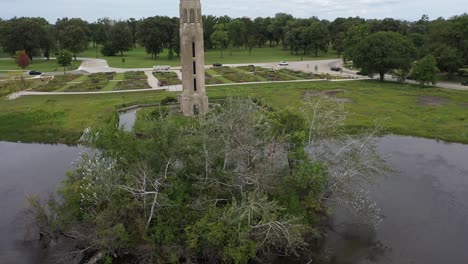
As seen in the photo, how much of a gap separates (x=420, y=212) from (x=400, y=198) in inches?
83.6

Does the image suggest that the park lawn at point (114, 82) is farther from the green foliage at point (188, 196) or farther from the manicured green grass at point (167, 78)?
the green foliage at point (188, 196)

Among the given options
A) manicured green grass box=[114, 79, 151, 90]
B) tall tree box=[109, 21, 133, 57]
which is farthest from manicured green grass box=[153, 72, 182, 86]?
tall tree box=[109, 21, 133, 57]

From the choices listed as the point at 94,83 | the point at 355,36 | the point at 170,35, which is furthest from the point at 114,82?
the point at 355,36

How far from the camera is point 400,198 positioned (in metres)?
29.6

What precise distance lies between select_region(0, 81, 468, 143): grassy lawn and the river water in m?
3.26

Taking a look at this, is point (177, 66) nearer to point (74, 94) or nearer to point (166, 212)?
point (74, 94)

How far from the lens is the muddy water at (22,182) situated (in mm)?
23859

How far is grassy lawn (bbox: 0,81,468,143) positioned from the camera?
45406 mm

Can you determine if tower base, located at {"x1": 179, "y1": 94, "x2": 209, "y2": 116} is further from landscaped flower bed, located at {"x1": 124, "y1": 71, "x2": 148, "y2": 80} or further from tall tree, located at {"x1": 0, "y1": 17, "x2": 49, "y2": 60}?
tall tree, located at {"x1": 0, "y1": 17, "x2": 49, "y2": 60}

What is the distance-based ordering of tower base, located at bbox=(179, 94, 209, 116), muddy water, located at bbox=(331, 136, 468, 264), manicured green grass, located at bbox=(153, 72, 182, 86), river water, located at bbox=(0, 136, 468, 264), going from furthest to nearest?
manicured green grass, located at bbox=(153, 72, 182, 86)
tower base, located at bbox=(179, 94, 209, 116)
river water, located at bbox=(0, 136, 468, 264)
muddy water, located at bbox=(331, 136, 468, 264)

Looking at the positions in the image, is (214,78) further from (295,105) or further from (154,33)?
(154,33)

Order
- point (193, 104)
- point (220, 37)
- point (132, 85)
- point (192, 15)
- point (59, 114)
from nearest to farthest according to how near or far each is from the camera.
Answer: point (192, 15) → point (193, 104) → point (59, 114) → point (132, 85) → point (220, 37)

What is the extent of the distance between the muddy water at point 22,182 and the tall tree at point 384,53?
58474mm

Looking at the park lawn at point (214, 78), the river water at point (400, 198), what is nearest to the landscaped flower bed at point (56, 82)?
the park lawn at point (214, 78)
